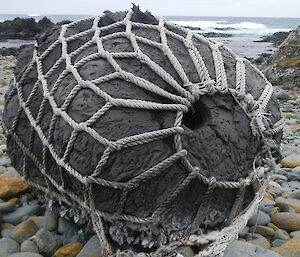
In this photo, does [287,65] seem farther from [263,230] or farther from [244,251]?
[244,251]

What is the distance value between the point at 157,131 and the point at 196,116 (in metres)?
0.35

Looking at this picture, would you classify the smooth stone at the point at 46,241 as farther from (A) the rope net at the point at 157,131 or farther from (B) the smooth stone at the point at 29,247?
(A) the rope net at the point at 157,131

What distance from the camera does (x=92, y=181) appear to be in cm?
204

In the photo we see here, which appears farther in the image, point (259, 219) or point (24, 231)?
point (259, 219)

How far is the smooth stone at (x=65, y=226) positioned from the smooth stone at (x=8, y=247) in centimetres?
29

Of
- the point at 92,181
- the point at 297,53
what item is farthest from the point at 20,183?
the point at 297,53

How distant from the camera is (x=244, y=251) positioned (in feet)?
6.96

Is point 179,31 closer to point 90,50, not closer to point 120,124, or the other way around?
point 90,50

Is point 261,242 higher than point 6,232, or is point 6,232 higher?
point 261,242

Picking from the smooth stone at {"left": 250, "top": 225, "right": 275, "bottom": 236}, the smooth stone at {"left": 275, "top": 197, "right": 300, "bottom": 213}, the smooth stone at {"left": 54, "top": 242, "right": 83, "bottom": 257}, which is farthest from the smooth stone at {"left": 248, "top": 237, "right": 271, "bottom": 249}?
the smooth stone at {"left": 54, "top": 242, "right": 83, "bottom": 257}

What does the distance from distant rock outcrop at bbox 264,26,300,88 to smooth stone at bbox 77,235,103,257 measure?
847 cm

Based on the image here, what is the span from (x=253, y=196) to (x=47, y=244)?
4.47 feet

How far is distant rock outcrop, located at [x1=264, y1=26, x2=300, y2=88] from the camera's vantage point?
32.0 ft

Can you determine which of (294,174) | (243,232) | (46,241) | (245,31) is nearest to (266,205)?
(243,232)
